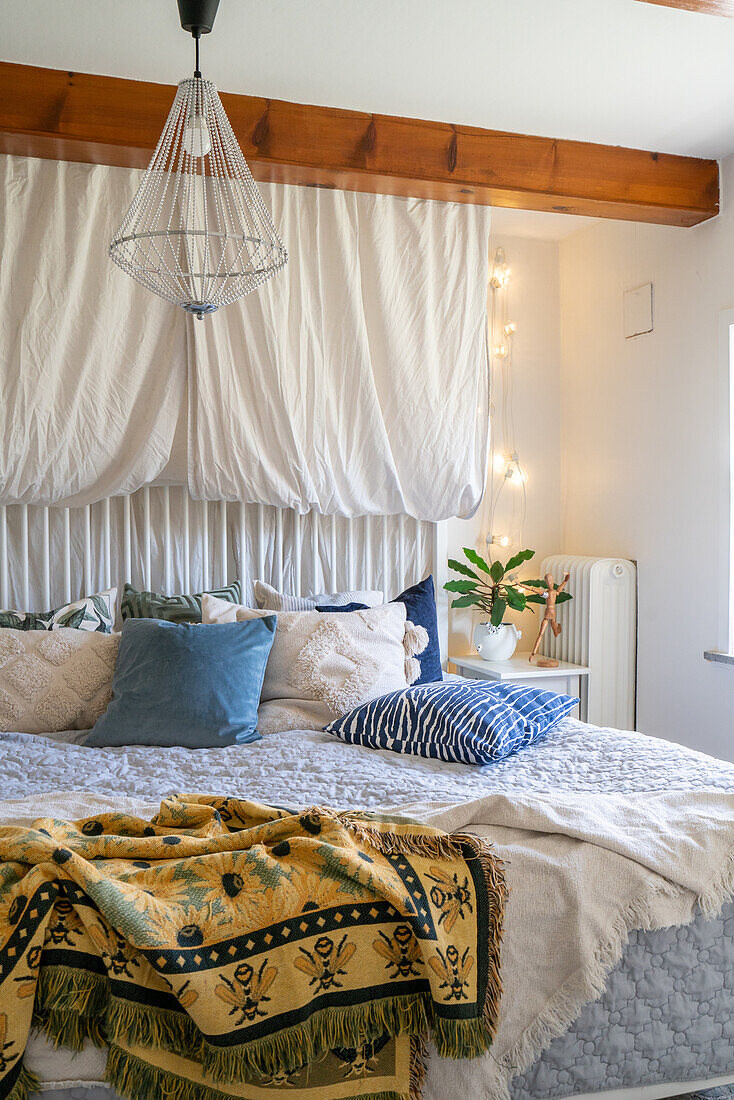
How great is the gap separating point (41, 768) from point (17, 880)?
0.88 m

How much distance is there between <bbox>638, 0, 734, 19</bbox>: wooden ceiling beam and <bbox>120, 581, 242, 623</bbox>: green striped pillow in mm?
2018

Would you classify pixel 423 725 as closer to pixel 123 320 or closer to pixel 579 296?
pixel 123 320

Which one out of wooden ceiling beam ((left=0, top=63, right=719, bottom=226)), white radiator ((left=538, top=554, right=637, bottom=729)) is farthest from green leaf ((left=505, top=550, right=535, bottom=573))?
wooden ceiling beam ((left=0, top=63, right=719, bottom=226))

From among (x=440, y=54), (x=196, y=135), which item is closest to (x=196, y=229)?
(x=440, y=54)

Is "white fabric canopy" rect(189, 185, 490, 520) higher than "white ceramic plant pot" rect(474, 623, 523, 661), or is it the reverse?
"white fabric canopy" rect(189, 185, 490, 520)

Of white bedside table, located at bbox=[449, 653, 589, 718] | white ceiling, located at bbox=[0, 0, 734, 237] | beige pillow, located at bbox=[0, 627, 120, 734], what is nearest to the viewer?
white ceiling, located at bbox=[0, 0, 734, 237]

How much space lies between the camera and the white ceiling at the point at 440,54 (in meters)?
2.33

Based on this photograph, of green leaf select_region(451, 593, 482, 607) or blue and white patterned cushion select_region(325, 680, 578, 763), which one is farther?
green leaf select_region(451, 593, 482, 607)

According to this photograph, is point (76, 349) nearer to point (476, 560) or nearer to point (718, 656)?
point (476, 560)

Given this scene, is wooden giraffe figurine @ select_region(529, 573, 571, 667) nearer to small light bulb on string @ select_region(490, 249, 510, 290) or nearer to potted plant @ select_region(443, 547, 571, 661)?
potted plant @ select_region(443, 547, 571, 661)

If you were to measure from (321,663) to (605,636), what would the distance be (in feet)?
4.71

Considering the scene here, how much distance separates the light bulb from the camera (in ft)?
6.41

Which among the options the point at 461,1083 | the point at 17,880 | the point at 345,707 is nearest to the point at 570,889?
the point at 461,1083

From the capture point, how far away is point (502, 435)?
4.01 metres
